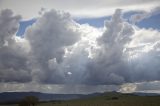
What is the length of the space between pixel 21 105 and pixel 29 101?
12049mm

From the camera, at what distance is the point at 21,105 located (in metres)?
172

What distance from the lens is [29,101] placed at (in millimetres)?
183500

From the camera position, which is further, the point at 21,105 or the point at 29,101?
the point at 29,101
